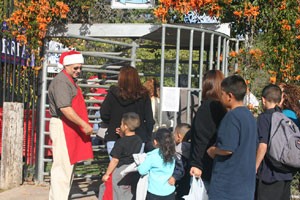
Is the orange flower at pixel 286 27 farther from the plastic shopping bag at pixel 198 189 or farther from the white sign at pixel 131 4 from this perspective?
the plastic shopping bag at pixel 198 189

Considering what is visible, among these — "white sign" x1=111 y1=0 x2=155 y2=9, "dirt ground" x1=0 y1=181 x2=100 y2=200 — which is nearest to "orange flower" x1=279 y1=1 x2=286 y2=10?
"white sign" x1=111 y1=0 x2=155 y2=9

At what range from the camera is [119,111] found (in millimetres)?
7250

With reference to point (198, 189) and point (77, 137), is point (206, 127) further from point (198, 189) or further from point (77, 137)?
point (77, 137)

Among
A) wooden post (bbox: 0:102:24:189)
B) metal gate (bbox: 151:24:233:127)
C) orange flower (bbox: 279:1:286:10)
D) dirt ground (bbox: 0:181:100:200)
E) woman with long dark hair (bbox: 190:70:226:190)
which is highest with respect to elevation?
orange flower (bbox: 279:1:286:10)

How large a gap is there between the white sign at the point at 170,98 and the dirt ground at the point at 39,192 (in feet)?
6.46

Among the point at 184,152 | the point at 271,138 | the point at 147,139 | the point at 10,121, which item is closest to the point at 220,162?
the point at 271,138

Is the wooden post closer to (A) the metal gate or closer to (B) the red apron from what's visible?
(B) the red apron

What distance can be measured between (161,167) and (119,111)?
3.33ft

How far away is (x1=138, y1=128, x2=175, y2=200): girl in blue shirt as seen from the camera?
6602mm

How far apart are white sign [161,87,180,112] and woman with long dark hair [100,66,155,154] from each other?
0.56 m

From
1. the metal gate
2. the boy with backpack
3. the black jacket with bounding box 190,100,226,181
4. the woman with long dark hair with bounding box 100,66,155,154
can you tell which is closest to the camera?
the black jacket with bounding box 190,100,226,181

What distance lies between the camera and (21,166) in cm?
937

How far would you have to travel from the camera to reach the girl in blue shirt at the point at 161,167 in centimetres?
660

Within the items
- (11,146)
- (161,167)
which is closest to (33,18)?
(11,146)
